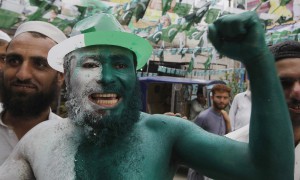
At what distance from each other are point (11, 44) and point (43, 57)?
22 centimetres

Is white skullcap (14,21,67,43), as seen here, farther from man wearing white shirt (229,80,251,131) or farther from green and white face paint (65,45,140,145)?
man wearing white shirt (229,80,251,131)

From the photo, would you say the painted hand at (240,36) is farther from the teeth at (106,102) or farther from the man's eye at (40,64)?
the man's eye at (40,64)

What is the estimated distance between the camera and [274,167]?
1188 millimetres

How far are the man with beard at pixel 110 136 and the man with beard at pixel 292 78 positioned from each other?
26.0 inches

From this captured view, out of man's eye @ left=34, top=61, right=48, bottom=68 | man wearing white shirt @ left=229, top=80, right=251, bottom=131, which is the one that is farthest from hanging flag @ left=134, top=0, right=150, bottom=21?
man's eye @ left=34, top=61, right=48, bottom=68

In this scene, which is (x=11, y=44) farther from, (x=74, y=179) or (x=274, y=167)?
(x=274, y=167)

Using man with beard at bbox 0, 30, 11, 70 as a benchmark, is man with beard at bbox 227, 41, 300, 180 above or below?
below

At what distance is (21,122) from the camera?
229cm

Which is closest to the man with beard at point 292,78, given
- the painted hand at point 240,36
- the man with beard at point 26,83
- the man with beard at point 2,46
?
the painted hand at point 240,36

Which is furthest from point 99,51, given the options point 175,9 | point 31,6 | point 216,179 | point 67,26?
point 175,9

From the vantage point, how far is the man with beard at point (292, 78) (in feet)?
6.25

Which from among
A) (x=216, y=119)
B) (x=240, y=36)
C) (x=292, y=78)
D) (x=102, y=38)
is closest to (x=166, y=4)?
(x=216, y=119)

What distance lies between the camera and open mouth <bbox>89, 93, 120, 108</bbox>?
1.47m

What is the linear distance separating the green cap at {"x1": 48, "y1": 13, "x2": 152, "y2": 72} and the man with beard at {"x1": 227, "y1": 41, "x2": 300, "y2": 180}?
2.41ft
